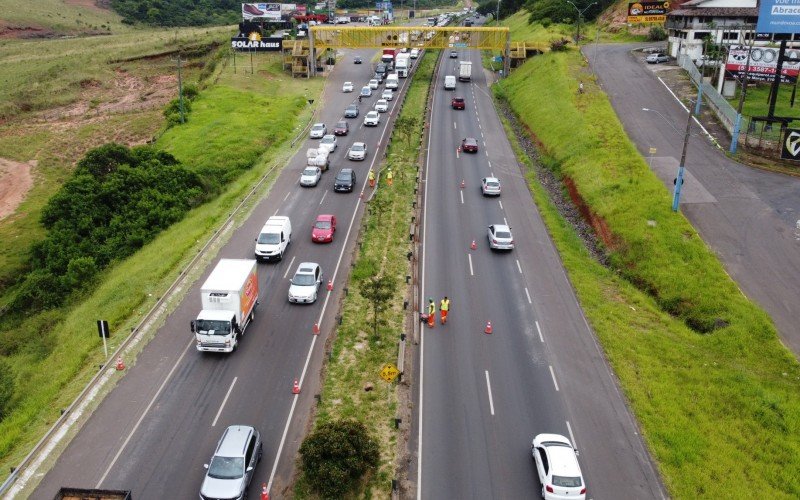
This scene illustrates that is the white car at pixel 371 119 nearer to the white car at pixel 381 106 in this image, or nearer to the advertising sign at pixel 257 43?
the white car at pixel 381 106

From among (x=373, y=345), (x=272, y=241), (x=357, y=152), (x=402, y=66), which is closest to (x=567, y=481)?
(x=373, y=345)

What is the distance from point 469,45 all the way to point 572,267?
68615mm

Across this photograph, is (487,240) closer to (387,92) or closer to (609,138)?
(609,138)

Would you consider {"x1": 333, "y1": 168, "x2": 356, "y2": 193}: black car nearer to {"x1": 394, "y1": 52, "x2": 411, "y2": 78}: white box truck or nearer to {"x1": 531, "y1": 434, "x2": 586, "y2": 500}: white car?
{"x1": 531, "y1": 434, "x2": 586, "y2": 500}: white car

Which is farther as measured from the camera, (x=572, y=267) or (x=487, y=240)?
(x=487, y=240)

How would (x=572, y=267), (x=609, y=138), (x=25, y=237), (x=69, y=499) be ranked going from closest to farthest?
(x=69, y=499)
(x=572, y=267)
(x=25, y=237)
(x=609, y=138)

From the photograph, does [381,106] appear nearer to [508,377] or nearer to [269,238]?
[269,238]

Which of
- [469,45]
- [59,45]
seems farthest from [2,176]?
[59,45]

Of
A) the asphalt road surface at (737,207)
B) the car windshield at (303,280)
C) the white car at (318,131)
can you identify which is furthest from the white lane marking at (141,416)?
the white car at (318,131)

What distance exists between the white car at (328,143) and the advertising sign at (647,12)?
5340 centimetres

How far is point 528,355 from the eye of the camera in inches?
1163

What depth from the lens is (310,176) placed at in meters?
52.7

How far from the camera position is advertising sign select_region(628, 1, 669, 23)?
90562 mm

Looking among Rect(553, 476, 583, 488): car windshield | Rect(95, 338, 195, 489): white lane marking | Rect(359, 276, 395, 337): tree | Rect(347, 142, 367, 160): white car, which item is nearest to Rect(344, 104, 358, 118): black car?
Rect(347, 142, 367, 160): white car
